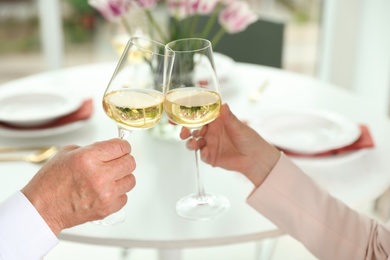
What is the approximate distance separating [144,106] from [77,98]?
82cm

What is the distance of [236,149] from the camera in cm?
129

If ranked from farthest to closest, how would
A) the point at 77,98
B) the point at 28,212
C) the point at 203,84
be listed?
1. the point at 77,98
2. the point at 203,84
3. the point at 28,212

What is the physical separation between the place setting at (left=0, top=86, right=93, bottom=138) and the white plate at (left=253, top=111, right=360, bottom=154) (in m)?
0.49

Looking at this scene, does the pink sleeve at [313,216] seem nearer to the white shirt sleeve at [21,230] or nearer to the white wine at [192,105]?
the white wine at [192,105]

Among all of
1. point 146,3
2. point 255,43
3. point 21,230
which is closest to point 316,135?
point 146,3

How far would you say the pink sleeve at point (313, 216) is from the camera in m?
1.28

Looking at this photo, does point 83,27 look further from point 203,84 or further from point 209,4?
point 203,84

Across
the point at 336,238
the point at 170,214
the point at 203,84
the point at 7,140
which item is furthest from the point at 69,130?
the point at 336,238

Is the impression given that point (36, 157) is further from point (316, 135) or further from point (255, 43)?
point (255, 43)

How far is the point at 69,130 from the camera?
1.69 m

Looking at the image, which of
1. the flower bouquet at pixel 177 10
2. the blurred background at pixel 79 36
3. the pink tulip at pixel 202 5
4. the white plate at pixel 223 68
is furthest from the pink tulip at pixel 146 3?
the blurred background at pixel 79 36

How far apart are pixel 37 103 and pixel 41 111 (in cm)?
6

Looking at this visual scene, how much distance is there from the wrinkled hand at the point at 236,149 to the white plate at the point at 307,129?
0.88 feet

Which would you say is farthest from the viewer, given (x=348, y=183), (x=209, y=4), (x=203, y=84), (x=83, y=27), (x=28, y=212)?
(x=83, y=27)
